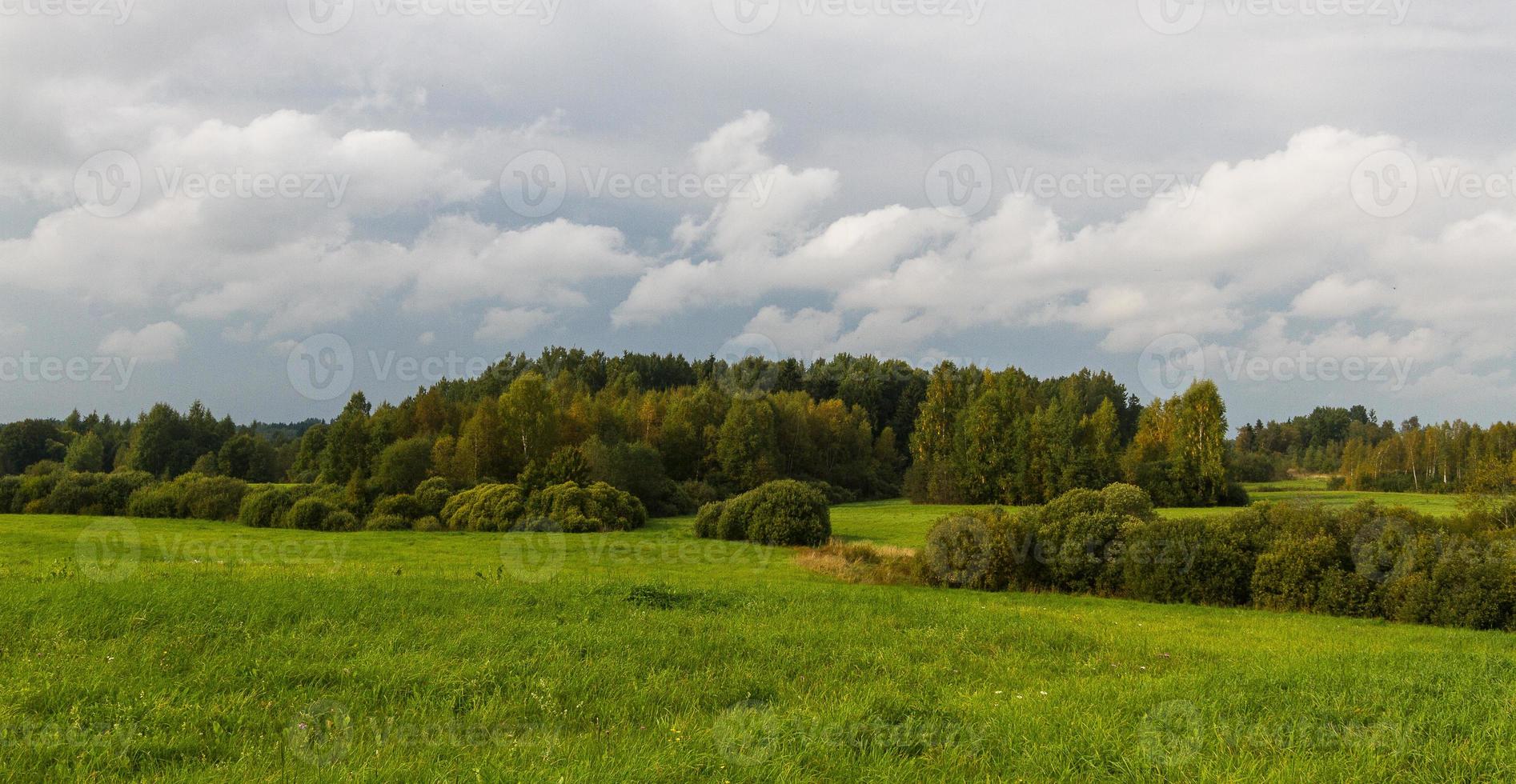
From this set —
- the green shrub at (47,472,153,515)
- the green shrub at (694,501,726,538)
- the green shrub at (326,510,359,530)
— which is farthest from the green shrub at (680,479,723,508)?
the green shrub at (47,472,153,515)

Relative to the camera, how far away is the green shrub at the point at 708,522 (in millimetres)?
42450

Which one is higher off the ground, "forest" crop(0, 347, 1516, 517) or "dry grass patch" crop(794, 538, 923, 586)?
"forest" crop(0, 347, 1516, 517)

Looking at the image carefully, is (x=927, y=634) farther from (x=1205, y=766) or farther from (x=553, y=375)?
(x=553, y=375)

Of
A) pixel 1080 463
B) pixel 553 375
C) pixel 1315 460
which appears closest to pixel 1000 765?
pixel 1080 463

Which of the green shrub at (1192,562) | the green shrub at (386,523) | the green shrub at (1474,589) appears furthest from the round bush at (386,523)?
the green shrub at (1474,589)

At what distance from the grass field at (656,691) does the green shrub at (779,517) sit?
24.5 metres

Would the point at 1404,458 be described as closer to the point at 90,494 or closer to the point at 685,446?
the point at 685,446

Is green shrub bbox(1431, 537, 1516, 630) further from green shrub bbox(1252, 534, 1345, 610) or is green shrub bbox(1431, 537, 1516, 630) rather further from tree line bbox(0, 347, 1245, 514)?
tree line bbox(0, 347, 1245, 514)

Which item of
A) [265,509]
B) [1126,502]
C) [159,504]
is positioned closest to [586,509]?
[265,509]

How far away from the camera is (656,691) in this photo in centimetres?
792

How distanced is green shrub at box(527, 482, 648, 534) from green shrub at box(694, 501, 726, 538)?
18.9ft

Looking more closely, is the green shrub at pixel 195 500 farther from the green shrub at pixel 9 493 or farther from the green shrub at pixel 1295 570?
the green shrub at pixel 1295 570

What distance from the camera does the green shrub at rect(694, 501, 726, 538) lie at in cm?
4245

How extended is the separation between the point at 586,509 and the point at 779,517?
12986 mm
